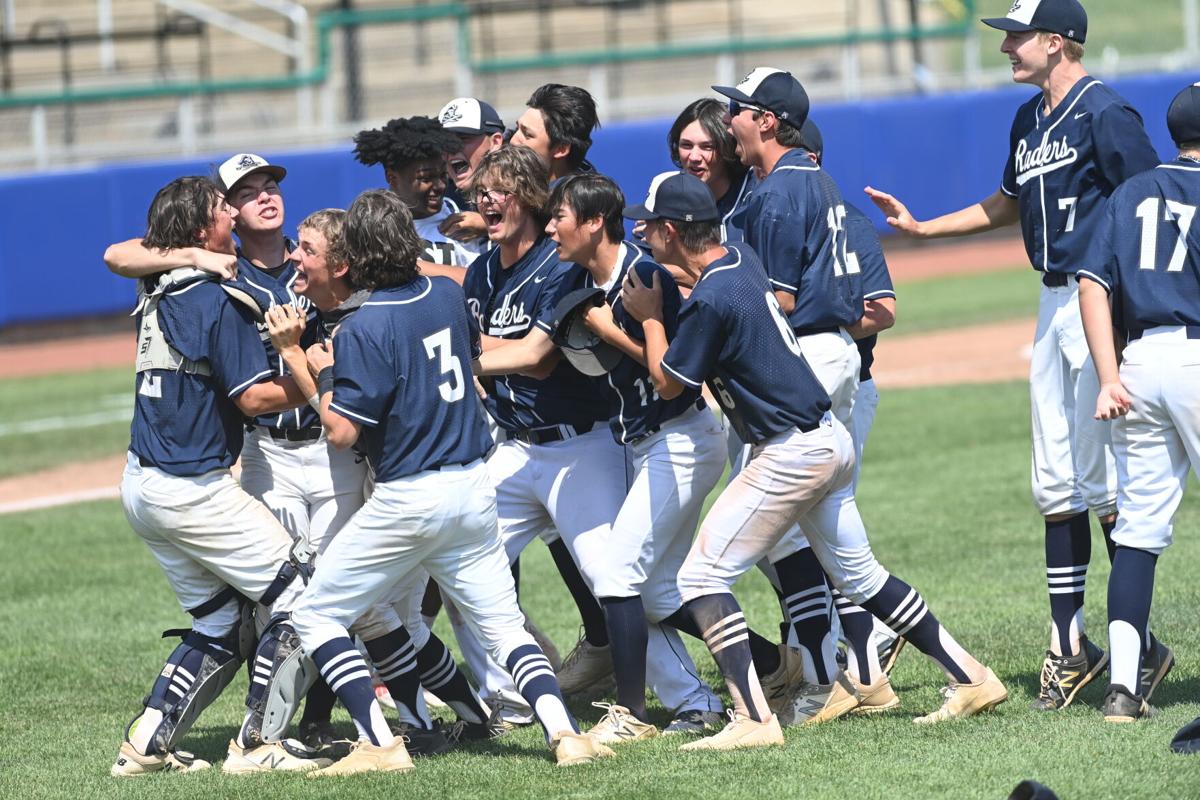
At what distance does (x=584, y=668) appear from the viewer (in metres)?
6.36

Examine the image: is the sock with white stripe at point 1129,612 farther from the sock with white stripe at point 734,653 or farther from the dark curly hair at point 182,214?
the dark curly hair at point 182,214

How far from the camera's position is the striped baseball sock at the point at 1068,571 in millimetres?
5699

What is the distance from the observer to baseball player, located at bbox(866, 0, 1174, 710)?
217 inches

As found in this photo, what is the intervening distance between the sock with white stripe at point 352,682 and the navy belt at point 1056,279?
9.19ft

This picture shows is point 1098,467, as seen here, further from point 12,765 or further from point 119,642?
point 119,642

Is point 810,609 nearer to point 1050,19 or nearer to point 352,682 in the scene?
point 352,682

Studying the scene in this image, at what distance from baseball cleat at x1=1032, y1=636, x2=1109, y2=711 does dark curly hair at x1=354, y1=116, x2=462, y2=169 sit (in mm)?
3123

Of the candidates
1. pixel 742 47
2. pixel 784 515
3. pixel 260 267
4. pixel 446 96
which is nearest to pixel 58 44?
pixel 446 96

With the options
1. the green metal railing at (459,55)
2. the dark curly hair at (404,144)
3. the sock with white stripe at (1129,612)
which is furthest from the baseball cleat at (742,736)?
the green metal railing at (459,55)

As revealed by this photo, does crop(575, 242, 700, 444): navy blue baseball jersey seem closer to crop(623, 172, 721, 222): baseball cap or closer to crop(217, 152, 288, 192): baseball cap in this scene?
crop(623, 172, 721, 222): baseball cap

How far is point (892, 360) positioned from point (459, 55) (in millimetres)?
9323

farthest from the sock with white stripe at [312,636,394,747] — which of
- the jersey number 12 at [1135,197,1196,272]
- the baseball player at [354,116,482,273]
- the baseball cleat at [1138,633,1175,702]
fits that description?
the jersey number 12 at [1135,197,1196,272]

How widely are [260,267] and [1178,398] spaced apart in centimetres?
325

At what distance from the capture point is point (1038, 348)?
565 centimetres
